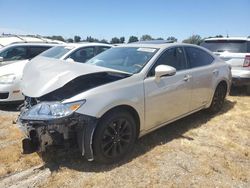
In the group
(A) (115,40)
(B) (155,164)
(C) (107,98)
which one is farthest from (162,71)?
(A) (115,40)

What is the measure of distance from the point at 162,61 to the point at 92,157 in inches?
72.5

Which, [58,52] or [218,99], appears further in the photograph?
[58,52]

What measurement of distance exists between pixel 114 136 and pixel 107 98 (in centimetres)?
52

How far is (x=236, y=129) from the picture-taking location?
5.22m

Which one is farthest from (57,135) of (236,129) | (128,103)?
(236,129)

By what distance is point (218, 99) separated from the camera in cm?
604

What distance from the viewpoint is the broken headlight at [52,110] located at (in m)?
3.22

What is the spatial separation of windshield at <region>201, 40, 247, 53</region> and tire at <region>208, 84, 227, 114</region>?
2.14m

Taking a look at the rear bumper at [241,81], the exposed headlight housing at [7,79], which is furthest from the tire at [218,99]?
the exposed headlight housing at [7,79]

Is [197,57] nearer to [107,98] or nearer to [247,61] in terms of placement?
[107,98]

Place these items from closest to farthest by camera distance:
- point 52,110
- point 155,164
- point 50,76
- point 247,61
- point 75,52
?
point 52,110 < point 50,76 < point 155,164 < point 75,52 < point 247,61

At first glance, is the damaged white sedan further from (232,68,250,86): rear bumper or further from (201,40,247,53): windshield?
(201,40,247,53): windshield

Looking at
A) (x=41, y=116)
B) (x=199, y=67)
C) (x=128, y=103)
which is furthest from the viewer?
(x=199, y=67)

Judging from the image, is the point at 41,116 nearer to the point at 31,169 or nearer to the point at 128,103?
the point at 31,169
